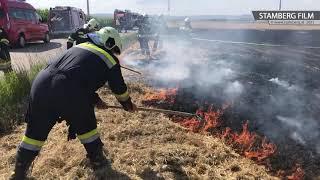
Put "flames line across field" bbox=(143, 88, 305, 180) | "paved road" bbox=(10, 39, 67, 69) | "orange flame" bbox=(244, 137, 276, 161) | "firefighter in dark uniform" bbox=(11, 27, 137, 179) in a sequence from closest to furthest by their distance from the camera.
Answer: "firefighter in dark uniform" bbox=(11, 27, 137, 179), "flames line across field" bbox=(143, 88, 305, 180), "orange flame" bbox=(244, 137, 276, 161), "paved road" bbox=(10, 39, 67, 69)

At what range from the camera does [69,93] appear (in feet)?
14.2

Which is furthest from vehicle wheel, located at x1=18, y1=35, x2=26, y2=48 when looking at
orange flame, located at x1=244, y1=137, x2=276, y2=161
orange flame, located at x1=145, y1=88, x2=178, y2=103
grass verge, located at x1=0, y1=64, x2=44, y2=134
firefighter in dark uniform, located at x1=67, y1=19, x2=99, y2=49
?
orange flame, located at x1=244, y1=137, x2=276, y2=161

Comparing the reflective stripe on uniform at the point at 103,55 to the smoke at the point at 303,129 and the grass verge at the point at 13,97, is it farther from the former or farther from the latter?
the smoke at the point at 303,129

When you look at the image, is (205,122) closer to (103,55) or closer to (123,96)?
(123,96)

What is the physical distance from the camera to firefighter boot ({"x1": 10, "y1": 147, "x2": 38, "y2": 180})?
175 inches

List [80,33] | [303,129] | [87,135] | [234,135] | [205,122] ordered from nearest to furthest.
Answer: [87,135] → [234,135] → [303,129] → [205,122] → [80,33]

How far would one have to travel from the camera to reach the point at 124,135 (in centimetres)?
606

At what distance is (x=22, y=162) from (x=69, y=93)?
94cm

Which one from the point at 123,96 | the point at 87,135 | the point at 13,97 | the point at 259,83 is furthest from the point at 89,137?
the point at 259,83

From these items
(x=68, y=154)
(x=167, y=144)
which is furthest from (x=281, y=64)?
(x=68, y=154)

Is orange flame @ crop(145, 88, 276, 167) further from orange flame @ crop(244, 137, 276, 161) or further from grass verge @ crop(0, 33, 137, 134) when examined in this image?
grass verge @ crop(0, 33, 137, 134)

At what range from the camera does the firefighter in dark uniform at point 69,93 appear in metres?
4.34

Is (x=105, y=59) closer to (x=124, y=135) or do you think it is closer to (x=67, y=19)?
(x=124, y=135)

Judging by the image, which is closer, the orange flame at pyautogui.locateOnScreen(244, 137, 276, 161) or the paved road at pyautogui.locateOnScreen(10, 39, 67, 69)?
the orange flame at pyautogui.locateOnScreen(244, 137, 276, 161)
